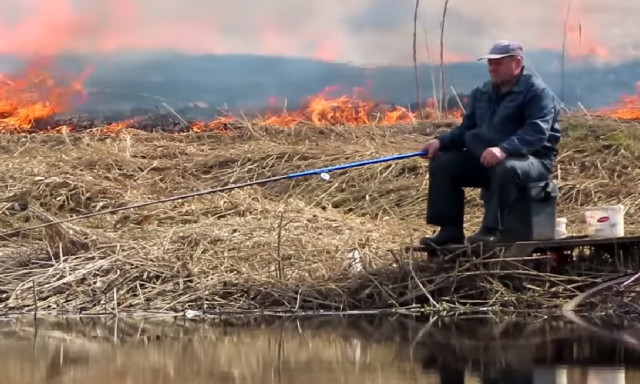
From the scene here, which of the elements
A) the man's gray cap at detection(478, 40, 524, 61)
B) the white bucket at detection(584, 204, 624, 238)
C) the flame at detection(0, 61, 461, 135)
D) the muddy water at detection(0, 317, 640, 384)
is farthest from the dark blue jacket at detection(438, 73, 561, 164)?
the flame at detection(0, 61, 461, 135)

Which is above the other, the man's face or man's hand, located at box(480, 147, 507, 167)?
the man's face

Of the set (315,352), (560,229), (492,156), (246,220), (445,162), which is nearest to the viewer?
(315,352)

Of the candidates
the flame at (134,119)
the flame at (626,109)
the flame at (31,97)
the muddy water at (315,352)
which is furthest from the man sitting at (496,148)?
the flame at (31,97)

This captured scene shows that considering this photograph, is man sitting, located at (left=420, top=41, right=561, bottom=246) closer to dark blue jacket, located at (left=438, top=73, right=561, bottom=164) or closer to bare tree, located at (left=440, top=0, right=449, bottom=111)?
dark blue jacket, located at (left=438, top=73, right=561, bottom=164)

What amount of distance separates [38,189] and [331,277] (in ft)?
9.45

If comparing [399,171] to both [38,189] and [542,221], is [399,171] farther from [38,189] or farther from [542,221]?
[542,221]

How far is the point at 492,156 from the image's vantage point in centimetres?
470

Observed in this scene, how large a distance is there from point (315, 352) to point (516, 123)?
65.5 inches

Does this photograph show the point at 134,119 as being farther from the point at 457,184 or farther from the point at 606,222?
the point at 606,222

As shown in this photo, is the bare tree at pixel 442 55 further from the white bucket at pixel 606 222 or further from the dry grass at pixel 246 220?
the white bucket at pixel 606 222

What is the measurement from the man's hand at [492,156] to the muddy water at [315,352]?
67 cm

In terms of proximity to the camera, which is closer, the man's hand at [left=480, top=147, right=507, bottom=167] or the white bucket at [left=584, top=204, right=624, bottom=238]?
the man's hand at [left=480, top=147, right=507, bottom=167]

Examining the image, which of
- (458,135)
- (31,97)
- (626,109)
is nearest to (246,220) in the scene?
(458,135)

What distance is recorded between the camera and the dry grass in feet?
16.3
